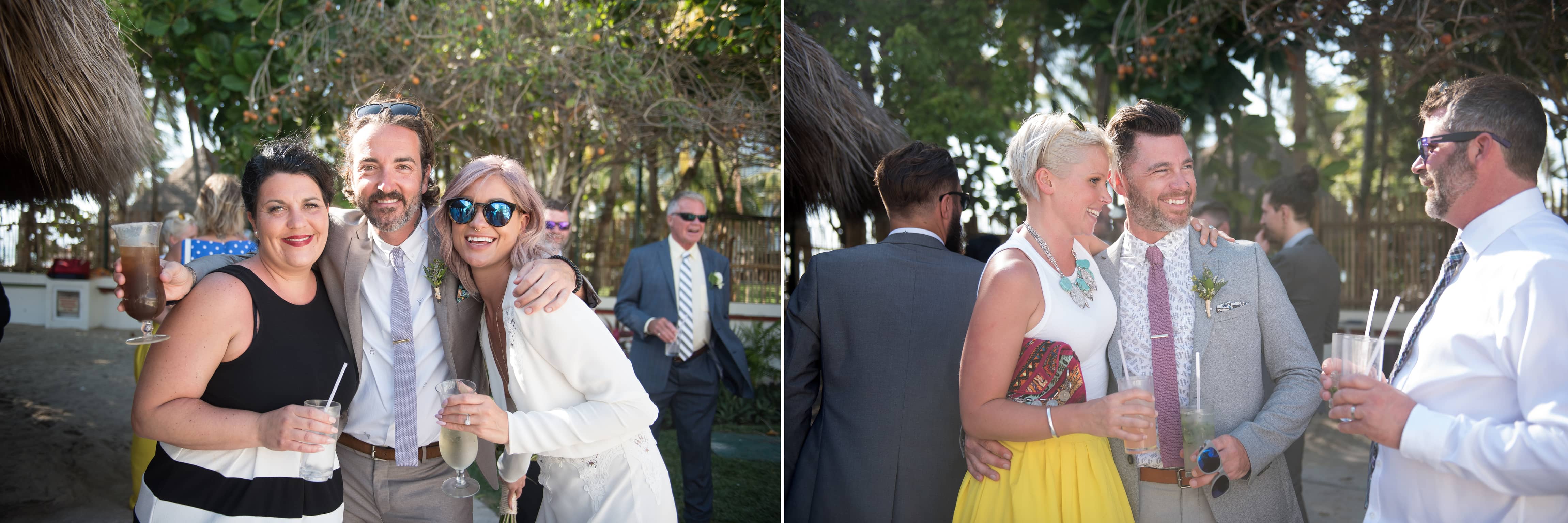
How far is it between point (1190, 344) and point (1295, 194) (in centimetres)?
300

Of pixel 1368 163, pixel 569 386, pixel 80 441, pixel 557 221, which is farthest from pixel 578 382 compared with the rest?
pixel 1368 163

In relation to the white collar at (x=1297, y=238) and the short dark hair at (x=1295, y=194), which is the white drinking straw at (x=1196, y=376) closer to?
the white collar at (x=1297, y=238)

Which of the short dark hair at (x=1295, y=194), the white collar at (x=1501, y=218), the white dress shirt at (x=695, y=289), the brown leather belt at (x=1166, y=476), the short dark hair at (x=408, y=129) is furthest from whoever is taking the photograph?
the white dress shirt at (x=695, y=289)

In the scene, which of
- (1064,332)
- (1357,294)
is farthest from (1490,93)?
(1357,294)

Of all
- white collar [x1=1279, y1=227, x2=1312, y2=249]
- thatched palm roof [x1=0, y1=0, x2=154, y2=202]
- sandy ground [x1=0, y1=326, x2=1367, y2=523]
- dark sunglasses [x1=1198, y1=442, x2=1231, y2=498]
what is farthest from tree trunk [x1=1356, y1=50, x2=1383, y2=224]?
thatched palm roof [x1=0, y1=0, x2=154, y2=202]

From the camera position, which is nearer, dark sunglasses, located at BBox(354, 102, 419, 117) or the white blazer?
the white blazer

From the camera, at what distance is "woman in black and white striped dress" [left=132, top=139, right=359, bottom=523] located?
191 cm

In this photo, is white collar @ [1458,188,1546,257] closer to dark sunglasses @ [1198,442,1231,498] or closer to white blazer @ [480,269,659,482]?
dark sunglasses @ [1198,442,1231,498]

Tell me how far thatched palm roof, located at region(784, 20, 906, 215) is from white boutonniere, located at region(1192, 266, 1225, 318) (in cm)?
132

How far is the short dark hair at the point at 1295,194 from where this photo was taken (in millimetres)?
4707

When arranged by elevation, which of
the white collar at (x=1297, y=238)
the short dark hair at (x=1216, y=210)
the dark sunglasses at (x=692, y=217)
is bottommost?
the white collar at (x=1297, y=238)

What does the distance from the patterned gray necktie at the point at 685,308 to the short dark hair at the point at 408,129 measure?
2.32 metres

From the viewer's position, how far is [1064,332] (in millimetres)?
2146

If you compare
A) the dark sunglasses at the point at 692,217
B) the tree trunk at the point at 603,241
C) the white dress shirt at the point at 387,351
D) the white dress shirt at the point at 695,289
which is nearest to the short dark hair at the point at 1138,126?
the white dress shirt at the point at 387,351
